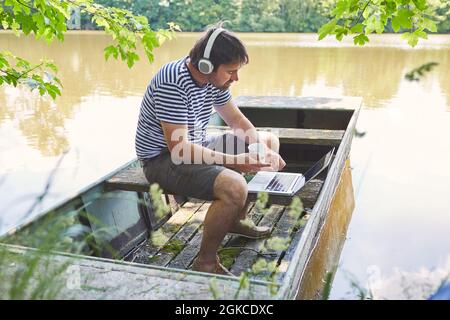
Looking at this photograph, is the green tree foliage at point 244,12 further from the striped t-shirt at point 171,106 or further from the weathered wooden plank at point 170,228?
the striped t-shirt at point 171,106

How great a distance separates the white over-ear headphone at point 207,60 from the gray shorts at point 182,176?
1.72 feet

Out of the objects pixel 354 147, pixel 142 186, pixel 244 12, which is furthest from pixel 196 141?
pixel 244 12

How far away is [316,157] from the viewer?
5.61m

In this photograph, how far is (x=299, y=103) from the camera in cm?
689

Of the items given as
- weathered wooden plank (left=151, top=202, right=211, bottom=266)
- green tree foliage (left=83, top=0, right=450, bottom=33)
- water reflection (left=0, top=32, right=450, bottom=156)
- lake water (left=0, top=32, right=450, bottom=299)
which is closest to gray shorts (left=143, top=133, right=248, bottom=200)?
lake water (left=0, top=32, right=450, bottom=299)

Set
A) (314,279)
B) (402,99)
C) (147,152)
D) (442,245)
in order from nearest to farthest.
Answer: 1. (147,152)
2. (314,279)
3. (442,245)
4. (402,99)

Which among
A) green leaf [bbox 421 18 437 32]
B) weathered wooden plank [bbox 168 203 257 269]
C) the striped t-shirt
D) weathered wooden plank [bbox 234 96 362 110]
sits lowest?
weathered wooden plank [bbox 168 203 257 269]

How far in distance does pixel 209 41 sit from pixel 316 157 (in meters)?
2.88

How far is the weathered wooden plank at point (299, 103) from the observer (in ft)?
21.7

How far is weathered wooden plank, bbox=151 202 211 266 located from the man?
63cm

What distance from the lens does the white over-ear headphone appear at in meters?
2.97

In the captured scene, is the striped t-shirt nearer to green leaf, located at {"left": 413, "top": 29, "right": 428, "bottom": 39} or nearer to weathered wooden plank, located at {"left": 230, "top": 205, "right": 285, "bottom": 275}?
weathered wooden plank, located at {"left": 230, "top": 205, "right": 285, "bottom": 275}
